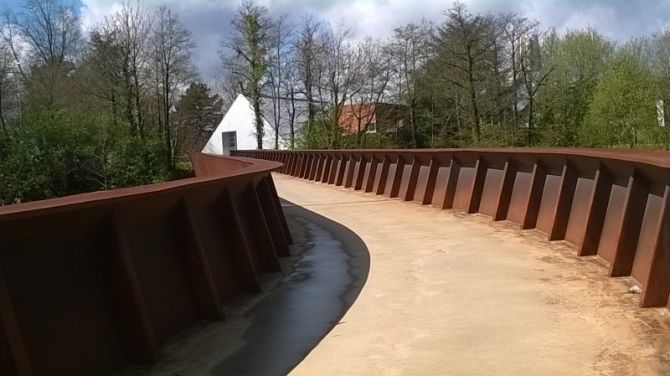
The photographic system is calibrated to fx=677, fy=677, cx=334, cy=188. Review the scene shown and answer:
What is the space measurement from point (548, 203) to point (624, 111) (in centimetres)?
2961

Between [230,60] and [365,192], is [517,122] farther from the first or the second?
[230,60]

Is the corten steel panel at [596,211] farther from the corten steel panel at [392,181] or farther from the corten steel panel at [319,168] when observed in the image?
the corten steel panel at [319,168]

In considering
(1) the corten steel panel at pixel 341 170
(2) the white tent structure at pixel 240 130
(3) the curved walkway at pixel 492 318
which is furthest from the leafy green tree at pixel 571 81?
(3) the curved walkway at pixel 492 318

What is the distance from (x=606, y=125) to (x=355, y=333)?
34.6 meters

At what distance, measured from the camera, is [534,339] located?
509 centimetres

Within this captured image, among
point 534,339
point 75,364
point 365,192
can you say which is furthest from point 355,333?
point 365,192

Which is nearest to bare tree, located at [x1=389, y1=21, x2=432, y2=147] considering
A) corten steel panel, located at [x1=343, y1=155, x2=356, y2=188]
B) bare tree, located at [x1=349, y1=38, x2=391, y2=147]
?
bare tree, located at [x1=349, y1=38, x2=391, y2=147]

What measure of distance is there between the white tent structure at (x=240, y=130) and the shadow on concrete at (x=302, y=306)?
51560 mm

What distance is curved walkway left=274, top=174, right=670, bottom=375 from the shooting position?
15.2 feet

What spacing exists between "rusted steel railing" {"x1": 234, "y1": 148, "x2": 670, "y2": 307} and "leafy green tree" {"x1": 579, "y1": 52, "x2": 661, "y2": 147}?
74.3 feet

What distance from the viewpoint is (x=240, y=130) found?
6550 cm

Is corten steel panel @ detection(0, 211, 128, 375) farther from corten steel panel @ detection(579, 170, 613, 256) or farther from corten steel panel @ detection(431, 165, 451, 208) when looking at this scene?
corten steel panel @ detection(431, 165, 451, 208)

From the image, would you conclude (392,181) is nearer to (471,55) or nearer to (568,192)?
(568,192)

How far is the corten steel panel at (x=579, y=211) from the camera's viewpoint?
838 cm
